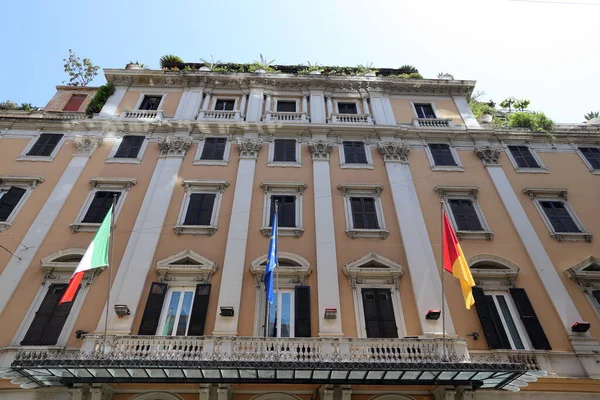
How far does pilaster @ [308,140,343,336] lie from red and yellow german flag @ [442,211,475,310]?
389cm

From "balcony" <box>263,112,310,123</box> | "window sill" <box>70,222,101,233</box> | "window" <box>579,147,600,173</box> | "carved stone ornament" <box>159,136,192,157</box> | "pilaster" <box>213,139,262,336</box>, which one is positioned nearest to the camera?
"pilaster" <box>213,139,262,336</box>

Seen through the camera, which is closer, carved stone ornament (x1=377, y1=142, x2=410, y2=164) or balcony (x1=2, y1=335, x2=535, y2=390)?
balcony (x1=2, y1=335, x2=535, y2=390)

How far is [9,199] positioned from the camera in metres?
16.3

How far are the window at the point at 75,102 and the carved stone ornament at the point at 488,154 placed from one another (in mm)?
21716

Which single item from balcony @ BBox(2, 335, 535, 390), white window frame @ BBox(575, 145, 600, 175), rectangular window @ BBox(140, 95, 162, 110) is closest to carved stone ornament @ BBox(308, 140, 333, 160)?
rectangular window @ BBox(140, 95, 162, 110)

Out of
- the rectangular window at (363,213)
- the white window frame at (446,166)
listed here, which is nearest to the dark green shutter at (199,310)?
the rectangular window at (363,213)

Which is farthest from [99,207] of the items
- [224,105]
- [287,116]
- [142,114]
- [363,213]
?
[363,213]

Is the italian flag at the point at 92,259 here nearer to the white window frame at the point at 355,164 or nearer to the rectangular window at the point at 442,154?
the white window frame at the point at 355,164

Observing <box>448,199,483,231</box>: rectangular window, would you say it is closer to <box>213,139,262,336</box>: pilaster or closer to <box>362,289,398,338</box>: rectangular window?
<box>362,289,398,338</box>: rectangular window

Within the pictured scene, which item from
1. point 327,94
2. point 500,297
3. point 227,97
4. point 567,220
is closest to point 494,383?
point 500,297

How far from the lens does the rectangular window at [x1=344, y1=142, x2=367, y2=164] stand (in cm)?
1877

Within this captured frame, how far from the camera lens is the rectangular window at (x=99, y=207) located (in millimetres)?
15867

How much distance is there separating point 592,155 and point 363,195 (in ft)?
40.7

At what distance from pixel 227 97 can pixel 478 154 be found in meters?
13.7
